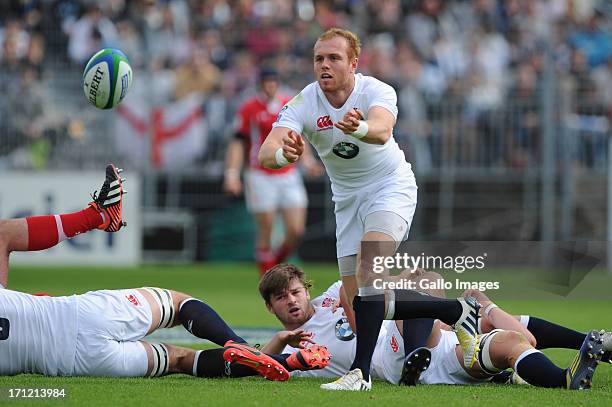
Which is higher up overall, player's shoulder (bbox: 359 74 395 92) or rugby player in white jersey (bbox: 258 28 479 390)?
player's shoulder (bbox: 359 74 395 92)

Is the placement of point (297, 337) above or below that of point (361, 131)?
below

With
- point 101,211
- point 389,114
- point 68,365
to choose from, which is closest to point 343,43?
point 389,114

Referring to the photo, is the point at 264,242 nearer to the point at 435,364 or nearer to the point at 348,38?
the point at 348,38

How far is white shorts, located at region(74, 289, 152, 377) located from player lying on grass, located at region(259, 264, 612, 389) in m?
0.93

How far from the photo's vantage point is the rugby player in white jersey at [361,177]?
6.55 m

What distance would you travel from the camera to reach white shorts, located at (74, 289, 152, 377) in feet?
21.7

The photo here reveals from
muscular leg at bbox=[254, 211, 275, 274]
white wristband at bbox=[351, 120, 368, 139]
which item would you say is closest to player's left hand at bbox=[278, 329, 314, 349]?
white wristband at bbox=[351, 120, 368, 139]

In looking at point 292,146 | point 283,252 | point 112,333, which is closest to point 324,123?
point 292,146

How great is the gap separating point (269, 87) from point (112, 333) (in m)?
8.18

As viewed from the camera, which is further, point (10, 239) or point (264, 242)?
point (264, 242)

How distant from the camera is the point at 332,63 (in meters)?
7.15

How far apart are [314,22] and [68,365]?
13.4 m

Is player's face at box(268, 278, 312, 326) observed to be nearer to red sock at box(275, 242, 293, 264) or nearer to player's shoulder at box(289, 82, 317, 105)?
player's shoulder at box(289, 82, 317, 105)

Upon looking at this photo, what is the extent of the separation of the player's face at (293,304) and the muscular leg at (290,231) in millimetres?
7140
